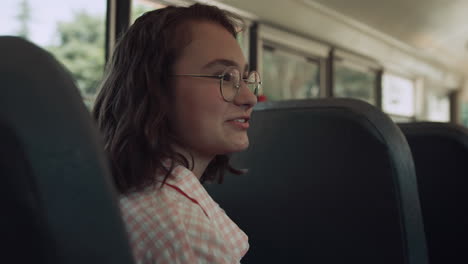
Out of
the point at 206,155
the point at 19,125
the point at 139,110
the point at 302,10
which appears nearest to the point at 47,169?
the point at 19,125

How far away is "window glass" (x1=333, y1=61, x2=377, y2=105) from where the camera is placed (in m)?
5.45

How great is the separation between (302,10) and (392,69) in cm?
305

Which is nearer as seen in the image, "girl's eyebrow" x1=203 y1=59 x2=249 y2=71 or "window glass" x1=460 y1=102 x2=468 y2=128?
"girl's eyebrow" x1=203 y1=59 x2=249 y2=71

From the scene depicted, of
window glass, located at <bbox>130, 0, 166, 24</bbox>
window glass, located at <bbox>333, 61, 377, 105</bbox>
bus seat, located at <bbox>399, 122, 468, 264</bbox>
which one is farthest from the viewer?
window glass, located at <bbox>333, 61, 377, 105</bbox>

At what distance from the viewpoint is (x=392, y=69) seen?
6.92 m

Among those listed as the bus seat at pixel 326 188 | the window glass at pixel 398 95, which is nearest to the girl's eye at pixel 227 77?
the bus seat at pixel 326 188

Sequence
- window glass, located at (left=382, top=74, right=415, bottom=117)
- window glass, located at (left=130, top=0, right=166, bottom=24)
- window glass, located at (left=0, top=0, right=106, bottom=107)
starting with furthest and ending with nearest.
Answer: window glass, located at (left=382, top=74, right=415, bottom=117) < window glass, located at (left=130, top=0, right=166, bottom=24) < window glass, located at (left=0, top=0, right=106, bottom=107)

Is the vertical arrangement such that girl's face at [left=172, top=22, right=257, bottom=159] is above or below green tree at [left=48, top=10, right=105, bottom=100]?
below

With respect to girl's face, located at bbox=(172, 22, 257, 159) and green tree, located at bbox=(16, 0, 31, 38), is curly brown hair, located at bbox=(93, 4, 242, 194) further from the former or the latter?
green tree, located at bbox=(16, 0, 31, 38)

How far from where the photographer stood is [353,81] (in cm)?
591

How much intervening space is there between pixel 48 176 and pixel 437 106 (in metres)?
9.58

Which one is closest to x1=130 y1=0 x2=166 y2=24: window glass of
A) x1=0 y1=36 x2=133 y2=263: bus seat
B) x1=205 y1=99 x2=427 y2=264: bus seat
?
x1=205 y1=99 x2=427 y2=264: bus seat

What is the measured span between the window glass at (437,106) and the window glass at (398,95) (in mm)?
561

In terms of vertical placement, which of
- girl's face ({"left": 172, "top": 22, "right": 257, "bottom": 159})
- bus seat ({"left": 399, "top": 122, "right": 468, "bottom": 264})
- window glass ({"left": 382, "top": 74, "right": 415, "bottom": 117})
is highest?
window glass ({"left": 382, "top": 74, "right": 415, "bottom": 117})
